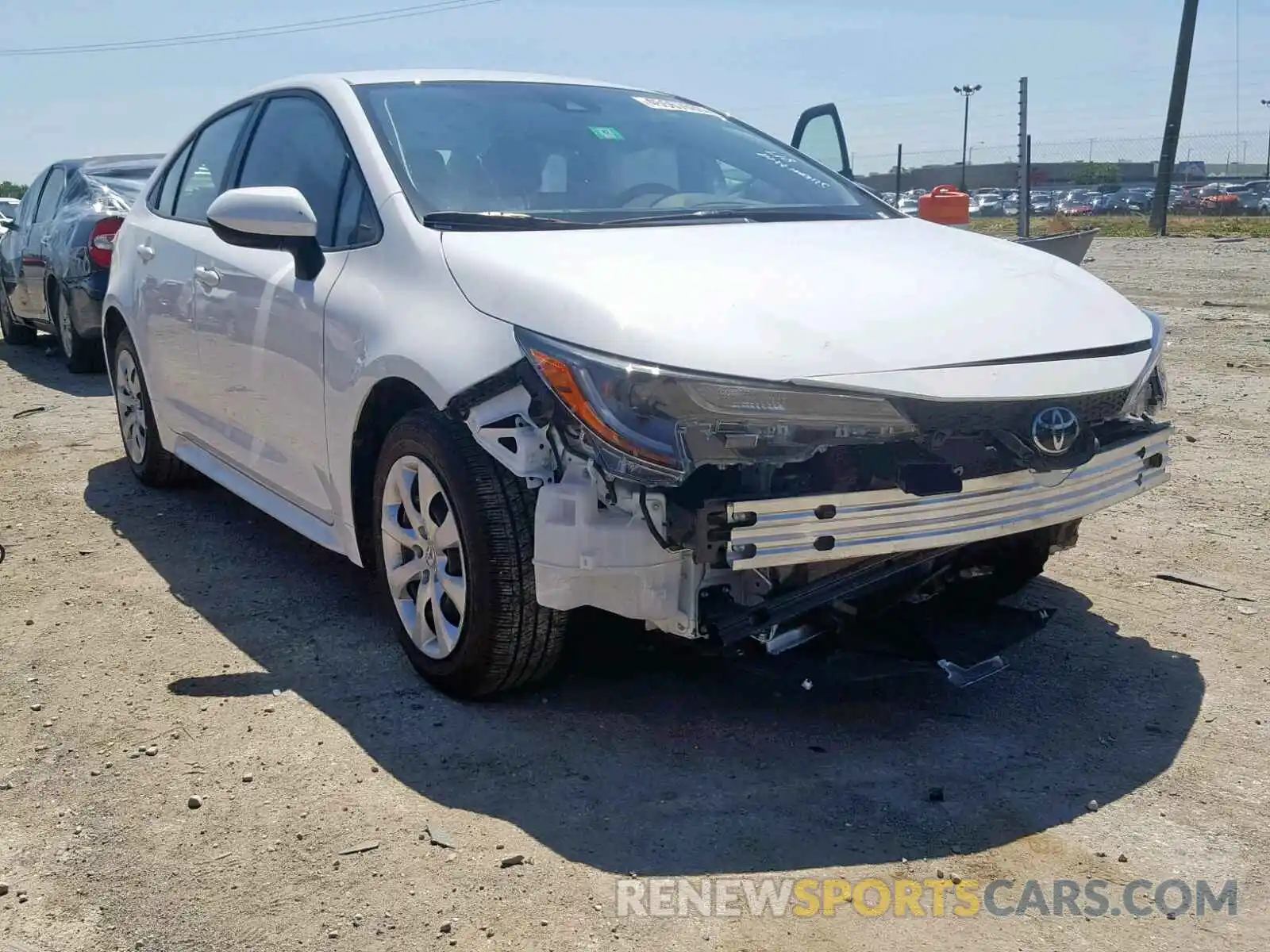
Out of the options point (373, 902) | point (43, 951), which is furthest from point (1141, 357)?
point (43, 951)

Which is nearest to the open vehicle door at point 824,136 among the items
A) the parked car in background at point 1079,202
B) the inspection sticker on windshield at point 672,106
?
the inspection sticker on windshield at point 672,106

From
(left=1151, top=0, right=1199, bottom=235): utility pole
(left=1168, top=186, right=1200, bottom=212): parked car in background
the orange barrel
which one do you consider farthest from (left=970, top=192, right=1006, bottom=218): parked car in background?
the orange barrel

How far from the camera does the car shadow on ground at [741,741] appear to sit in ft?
9.40

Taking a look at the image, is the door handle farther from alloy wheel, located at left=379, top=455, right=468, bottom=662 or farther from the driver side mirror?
alloy wheel, located at left=379, top=455, right=468, bottom=662

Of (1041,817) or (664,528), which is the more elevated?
(664,528)

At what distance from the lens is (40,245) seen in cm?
1015

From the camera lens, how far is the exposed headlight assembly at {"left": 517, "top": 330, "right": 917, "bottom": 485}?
282 cm

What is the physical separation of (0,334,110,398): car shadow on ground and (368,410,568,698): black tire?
20.1 feet

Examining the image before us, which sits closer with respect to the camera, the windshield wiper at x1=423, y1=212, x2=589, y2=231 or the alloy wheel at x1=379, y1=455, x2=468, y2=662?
the alloy wheel at x1=379, y1=455, x2=468, y2=662

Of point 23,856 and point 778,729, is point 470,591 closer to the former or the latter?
point 778,729

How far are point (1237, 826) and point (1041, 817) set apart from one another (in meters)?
0.42

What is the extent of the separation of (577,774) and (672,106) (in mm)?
2642

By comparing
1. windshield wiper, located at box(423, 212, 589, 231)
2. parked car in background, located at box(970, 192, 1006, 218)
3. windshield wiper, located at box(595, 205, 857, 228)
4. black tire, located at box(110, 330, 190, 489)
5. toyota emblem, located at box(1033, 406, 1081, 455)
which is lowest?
parked car in background, located at box(970, 192, 1006, 218)

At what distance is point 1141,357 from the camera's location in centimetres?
334
